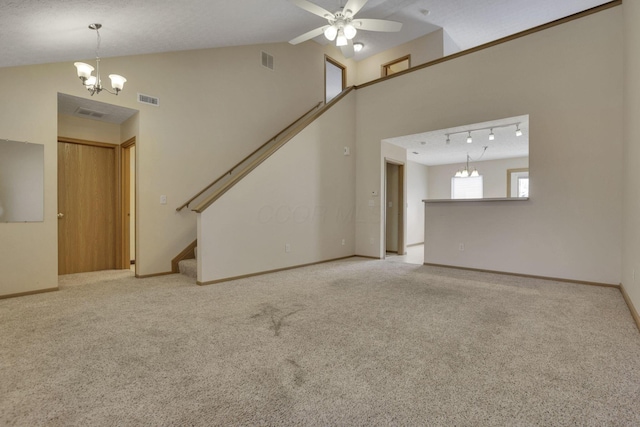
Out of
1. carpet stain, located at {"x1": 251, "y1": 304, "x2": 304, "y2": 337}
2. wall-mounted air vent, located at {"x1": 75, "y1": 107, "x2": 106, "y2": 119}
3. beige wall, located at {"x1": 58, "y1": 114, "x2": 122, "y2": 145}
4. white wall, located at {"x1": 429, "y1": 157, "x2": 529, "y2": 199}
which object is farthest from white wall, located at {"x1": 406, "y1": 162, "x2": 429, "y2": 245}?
wall-mounted air vent, located at {"x1": 75, "y1": 107, "x2": 106, "y2": 119}

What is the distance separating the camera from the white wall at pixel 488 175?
852 cm

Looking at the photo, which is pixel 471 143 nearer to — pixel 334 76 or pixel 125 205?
pixel 334 76

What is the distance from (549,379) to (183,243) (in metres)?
4.93

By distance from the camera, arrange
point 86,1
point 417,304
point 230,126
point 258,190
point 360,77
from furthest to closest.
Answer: point 360,77
point 230,126
point 258,190
point 417,304
point 86,1

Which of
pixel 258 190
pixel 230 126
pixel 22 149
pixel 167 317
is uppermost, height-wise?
pixel 230 126

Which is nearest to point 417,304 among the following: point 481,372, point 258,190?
point 481,372

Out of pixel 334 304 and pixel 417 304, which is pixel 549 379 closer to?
pixel 417 304

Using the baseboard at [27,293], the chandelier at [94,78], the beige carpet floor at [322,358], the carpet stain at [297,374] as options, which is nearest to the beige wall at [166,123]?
the baseboard at [27,293]

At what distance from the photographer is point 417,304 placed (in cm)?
323

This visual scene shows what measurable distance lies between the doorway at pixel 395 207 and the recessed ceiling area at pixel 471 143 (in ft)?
2.00

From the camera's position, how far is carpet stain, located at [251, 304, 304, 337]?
2662 mm

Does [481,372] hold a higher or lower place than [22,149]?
lower

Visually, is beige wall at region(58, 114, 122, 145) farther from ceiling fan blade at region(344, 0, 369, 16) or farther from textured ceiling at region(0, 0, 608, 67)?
ceiling fan blade at region(344, 0, 369, 16)

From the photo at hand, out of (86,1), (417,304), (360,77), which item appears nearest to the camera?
(86,1)
